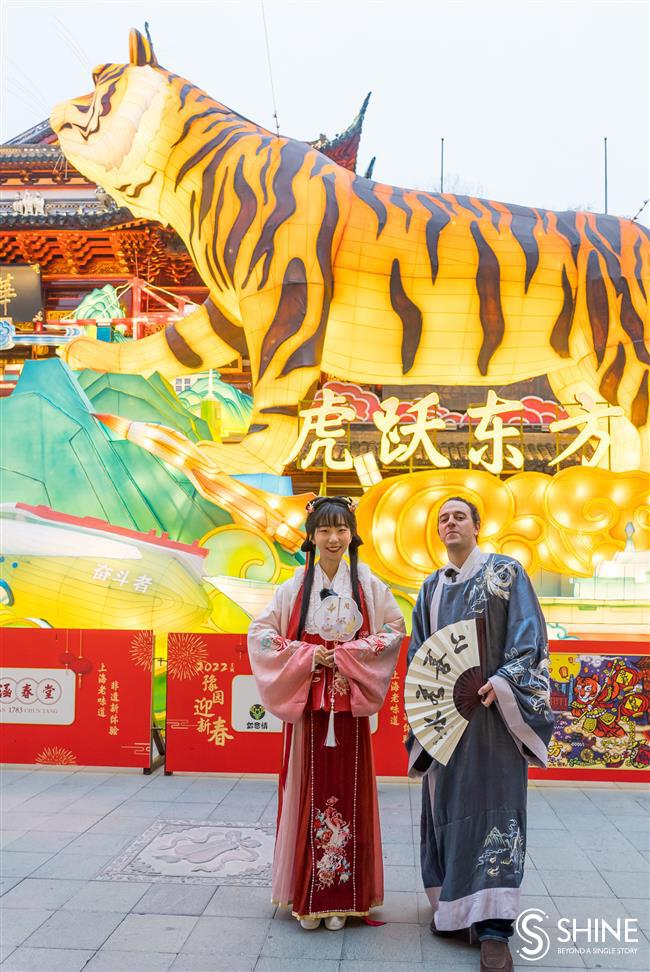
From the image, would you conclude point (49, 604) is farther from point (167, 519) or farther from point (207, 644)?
point (207, 644)

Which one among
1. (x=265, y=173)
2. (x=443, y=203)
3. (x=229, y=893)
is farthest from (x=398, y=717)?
(x=265, y=173)

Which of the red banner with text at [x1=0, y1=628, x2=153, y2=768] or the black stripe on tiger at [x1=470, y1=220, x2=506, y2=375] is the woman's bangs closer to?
the red banner with text at [x1=0, y1=628, x2=153, y2=768]

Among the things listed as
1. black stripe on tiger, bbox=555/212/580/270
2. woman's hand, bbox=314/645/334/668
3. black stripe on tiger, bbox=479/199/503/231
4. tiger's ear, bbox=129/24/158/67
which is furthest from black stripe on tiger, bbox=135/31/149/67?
woman's hand, bbox=314/645/334/668

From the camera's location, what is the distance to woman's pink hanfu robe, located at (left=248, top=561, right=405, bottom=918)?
2.67 m

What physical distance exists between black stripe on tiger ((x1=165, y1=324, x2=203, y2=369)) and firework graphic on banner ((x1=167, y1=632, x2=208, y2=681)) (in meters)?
2.35

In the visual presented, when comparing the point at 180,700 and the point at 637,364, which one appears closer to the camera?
the point at 180,700

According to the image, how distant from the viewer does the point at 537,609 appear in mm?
2619

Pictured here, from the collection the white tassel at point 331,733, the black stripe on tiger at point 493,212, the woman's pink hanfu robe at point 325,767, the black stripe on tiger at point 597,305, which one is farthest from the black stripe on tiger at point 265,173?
the white tassel at point 331,733

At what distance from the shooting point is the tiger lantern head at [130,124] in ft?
19.7

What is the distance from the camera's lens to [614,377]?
5.91 m

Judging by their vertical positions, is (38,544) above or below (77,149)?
below

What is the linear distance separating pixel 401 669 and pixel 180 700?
1.22 m

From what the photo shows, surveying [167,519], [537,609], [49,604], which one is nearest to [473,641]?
[537,609]
